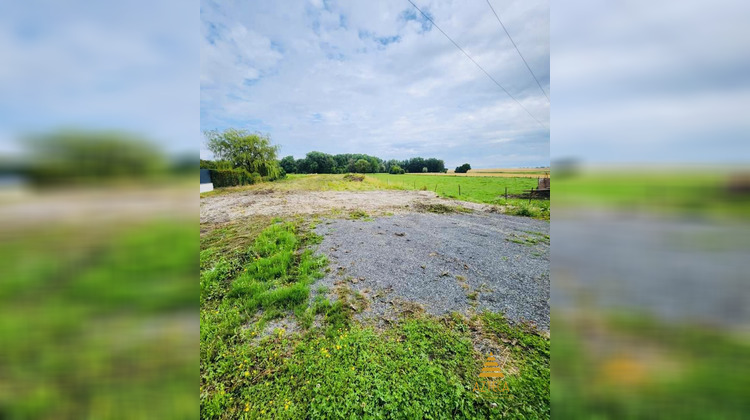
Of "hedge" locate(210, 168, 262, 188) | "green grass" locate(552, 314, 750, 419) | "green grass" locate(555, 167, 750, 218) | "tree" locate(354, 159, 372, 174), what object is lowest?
"green grass" locate(552, 314, 750, 419)

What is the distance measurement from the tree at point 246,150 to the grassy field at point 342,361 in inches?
1216

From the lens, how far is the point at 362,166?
5312 centimetres

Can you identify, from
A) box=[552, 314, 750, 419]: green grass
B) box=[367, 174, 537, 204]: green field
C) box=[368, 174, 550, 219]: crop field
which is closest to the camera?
box=[552, 314, 750, 419]: green grass

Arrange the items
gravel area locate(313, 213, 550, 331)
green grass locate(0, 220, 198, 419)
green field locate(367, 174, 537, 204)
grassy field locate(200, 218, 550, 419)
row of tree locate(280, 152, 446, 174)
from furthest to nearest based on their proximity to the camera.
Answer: row of tree locate(280, 152, 446, 174) → green field locate(367, 174, 537, 204) → gravel area locate(313, 213, 550, 331) → grassy field locate(200, 218, 550, 419) → green grass locate(0, 220, 198, 419)

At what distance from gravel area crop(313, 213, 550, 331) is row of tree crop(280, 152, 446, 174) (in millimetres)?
42946

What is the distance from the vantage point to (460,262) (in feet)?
20.3

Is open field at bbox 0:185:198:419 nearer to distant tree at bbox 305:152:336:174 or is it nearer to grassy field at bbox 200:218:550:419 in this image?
grassy field at bbox 200:218:550:419

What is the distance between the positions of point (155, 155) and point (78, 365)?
205cm

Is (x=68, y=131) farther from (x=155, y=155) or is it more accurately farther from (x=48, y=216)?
(x=48, y=216)

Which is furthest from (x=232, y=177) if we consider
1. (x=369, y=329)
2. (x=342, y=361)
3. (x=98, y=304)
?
(x=342, y=361)

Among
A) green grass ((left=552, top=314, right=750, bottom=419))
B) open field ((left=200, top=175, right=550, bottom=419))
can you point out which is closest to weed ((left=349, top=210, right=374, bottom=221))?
open field ((left=200, top=175, right=550, bottom=419))

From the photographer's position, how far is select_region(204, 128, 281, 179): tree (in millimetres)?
30891

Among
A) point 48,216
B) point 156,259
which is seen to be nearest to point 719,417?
point 156,259

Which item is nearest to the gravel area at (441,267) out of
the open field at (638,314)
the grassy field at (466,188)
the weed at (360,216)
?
the weed at (360,216)
